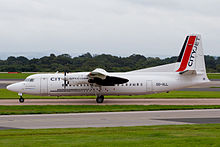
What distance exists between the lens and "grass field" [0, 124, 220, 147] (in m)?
11.6

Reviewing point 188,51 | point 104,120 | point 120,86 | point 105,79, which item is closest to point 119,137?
point 104,120

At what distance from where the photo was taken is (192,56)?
30.1 meters

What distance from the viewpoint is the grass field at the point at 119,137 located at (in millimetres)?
11641

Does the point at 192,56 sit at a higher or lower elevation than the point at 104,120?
higher

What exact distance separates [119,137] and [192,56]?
62.3 ft

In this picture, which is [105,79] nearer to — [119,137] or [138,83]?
[138,83]

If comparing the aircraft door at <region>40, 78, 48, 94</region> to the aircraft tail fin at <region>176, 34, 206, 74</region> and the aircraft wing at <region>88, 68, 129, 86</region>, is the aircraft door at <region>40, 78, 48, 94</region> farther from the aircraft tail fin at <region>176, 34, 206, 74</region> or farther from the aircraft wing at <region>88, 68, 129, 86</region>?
the aircraft tail fin at <region>176, 34, 206, 74</region>

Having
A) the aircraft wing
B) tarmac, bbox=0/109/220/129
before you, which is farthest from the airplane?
tarmac, bbox=0/109/220/129

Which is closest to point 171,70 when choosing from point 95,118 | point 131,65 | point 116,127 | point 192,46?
point 192,46

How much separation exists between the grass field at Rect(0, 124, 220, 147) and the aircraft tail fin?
578 inches

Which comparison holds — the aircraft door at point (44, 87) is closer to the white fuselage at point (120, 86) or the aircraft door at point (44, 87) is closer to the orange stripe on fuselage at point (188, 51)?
the white fuselage at point (120, 86)

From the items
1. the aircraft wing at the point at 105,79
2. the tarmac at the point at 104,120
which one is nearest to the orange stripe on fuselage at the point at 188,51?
the aircraft wing at the point at 105,79

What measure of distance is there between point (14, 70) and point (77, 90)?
68765 mm

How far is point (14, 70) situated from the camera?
309ft
